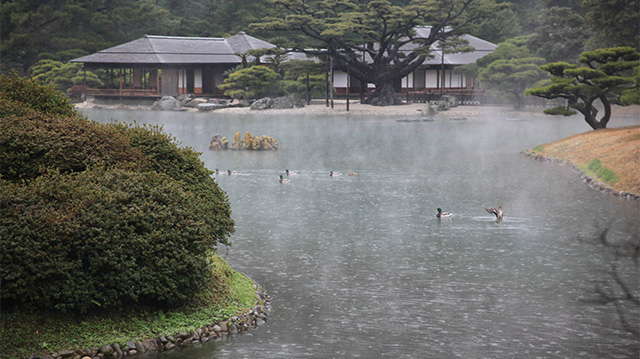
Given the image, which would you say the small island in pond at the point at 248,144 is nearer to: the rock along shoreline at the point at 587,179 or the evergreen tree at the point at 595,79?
the rock along shoreline at the point at 587,179

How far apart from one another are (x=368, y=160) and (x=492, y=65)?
1332 inches

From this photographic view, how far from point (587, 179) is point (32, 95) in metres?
21.7

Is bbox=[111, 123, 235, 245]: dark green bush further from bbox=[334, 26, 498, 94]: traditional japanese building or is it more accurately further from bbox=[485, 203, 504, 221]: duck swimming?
bbox=[334, 26, 498, 94]: traditional japanese building

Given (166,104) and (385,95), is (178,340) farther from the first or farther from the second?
(166,104)

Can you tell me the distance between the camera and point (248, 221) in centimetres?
2080

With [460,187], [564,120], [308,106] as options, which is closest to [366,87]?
[308,106]

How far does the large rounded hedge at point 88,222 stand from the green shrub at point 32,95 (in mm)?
723

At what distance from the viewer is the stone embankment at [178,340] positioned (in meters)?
9.72

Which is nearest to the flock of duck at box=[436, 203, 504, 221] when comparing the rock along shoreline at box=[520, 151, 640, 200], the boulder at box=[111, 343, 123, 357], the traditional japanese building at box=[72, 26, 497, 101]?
the rock along shoreline at box=[520, 151, 640, 200]

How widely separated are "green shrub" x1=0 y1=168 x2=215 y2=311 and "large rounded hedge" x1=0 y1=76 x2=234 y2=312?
0.05ft

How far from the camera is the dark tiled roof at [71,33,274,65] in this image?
7331 cm

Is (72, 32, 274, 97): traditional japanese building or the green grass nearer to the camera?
the green grass

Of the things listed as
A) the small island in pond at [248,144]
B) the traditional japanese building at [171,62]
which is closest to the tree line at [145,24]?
the traditional japanese building at [171,62]

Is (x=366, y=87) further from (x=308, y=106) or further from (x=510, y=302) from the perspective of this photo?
(x=510, y=302)
